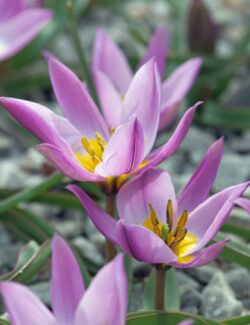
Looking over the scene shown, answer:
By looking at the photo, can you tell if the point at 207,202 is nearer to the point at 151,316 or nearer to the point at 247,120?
the point at 151,316

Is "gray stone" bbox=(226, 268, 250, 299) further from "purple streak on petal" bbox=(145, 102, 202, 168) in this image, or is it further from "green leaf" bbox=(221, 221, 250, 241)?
"purple streak on petal" bbox=(145, 102, 202, 168)

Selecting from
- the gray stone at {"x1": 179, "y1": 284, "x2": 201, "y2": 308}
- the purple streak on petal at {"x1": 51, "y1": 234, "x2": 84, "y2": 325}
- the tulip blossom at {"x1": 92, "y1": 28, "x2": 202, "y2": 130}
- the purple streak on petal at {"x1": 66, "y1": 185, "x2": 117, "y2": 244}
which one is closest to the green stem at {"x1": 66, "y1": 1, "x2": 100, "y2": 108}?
the tulip blossom at {"x1": 92, "y1": 28, "x2": 202, "y2": 130}

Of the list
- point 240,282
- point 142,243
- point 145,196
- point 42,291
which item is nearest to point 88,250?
point 42,291

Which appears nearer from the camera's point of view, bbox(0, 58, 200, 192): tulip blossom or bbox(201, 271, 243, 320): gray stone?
bbox(0, 58, 200, 192): tulip blossom

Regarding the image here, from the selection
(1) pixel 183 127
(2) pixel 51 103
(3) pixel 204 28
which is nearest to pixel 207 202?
(1) pixel 183 127

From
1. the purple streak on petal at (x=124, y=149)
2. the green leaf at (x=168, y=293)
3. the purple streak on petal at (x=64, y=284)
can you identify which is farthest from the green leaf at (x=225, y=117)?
the purple streak on petal at (x=64, y=284)

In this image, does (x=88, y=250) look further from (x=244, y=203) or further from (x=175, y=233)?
(x=244, y=203)

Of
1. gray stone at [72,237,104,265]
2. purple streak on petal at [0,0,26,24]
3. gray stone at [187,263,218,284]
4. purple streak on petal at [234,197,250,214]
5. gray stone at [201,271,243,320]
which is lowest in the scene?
gray stone at [187,263,218,284]
